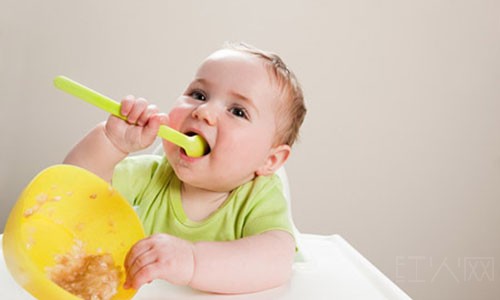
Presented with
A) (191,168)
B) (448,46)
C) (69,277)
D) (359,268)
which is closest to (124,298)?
(69,277)

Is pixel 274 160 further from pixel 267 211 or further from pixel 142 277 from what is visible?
pixel 142 277

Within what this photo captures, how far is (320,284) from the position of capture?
2.41 feet

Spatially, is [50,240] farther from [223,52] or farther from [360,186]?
[360,186]

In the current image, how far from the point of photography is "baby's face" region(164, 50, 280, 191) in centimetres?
74

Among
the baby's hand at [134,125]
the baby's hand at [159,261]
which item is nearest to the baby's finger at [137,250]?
the baby's hand at [159,261]

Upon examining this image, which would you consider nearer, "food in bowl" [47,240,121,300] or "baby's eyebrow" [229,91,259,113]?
"food in bowl" [47,240,121,300]

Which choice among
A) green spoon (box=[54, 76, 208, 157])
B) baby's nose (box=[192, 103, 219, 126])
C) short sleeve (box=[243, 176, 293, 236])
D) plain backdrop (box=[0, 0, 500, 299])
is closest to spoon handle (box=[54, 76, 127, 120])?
green spoon (box=[54, 76, 208, 157])

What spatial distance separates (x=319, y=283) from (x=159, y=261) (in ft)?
0.79

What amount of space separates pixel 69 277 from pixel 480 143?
51.0 inches

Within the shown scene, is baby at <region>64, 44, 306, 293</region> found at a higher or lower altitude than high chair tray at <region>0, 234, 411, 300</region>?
higher

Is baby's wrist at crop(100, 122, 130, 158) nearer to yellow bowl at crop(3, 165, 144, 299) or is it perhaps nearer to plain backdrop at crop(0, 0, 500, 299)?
yellow bowl at crop(3, 165, 144, 299)

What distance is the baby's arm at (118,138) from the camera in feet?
2.18

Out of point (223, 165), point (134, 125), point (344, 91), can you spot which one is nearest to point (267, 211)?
point (223, 165)

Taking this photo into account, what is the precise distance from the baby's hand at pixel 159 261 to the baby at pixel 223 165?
3 cm
